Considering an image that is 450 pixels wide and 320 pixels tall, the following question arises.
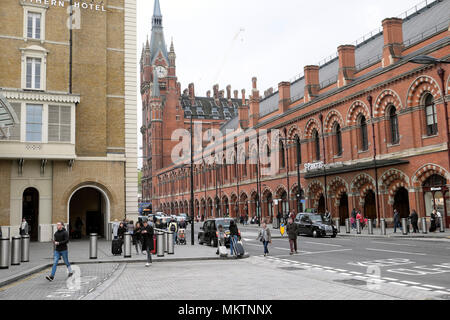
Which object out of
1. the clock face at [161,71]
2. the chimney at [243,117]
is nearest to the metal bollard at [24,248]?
the chimney at [243,117]

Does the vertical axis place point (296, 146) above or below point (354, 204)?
above

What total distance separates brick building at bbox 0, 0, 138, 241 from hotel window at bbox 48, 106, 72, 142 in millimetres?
55

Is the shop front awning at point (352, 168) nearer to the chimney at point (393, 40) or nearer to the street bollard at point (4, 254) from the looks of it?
the chimney at point (393, 40)

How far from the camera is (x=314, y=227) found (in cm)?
2877

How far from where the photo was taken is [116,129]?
27953 mm

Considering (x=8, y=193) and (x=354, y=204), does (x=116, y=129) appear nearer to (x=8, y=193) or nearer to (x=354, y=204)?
(x=8, y=193)

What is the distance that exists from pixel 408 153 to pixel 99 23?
76.7 ft

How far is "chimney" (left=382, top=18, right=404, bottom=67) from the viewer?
3316cm

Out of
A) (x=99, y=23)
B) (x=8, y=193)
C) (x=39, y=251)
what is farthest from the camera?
(x=99, y=23)

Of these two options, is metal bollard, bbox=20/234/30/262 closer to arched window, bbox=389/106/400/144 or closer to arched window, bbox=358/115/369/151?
arched window, bbox=389/106/400/144

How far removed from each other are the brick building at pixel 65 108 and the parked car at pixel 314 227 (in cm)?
1172

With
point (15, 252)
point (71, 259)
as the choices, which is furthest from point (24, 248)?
point (71, 259)

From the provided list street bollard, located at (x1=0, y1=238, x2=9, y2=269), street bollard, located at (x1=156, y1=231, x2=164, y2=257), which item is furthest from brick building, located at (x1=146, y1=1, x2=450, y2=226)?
street bollard, located at (x1=0, y1=238, x2=9, y2=269)
